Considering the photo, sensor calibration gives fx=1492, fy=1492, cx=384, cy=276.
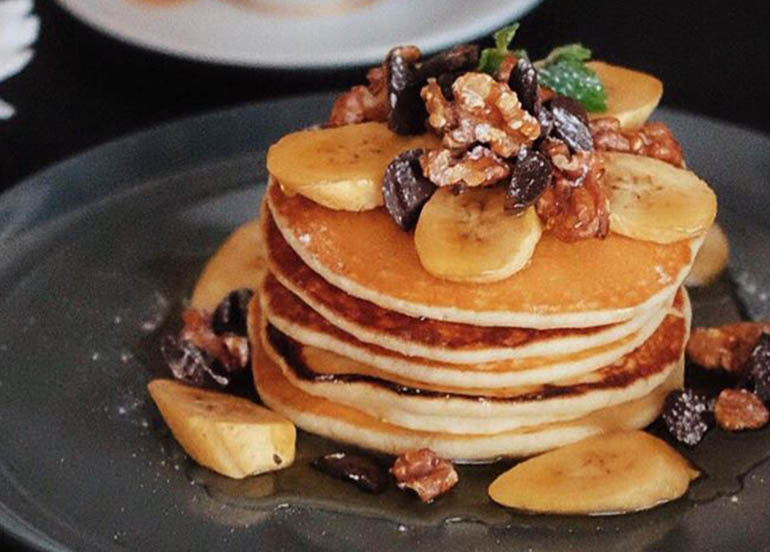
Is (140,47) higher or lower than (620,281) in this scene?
lower

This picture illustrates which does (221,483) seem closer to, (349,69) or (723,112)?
(349,69)

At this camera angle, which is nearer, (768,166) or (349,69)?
(768,166)

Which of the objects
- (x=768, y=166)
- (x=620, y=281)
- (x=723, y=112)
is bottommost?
(x=723, y=112)

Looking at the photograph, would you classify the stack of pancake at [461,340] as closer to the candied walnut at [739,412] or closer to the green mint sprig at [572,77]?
the candied walnut at [739,412]

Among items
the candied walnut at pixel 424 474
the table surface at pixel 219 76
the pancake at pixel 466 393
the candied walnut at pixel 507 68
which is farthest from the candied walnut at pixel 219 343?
the table surface at pixel 219 76

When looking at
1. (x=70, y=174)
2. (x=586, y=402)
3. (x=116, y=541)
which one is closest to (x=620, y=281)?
(x=586, y=402)

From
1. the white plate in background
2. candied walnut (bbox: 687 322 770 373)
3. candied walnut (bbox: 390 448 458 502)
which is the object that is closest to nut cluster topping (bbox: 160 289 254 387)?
candied walnut (bbox: 390 448 458 502)
